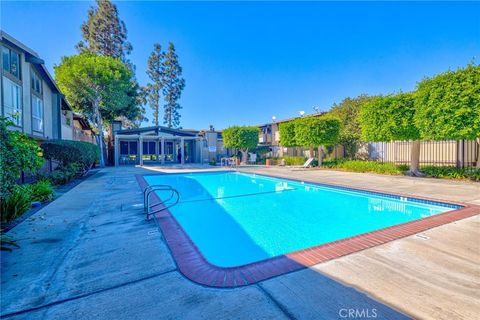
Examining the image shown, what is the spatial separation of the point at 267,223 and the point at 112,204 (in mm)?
4397

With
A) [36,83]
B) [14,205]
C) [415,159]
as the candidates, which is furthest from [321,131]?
[36,83]

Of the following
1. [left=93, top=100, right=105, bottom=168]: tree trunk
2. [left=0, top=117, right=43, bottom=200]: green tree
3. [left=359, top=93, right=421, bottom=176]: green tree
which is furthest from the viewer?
[left=93, top=100, right=105, bottom=168]: tree trunk

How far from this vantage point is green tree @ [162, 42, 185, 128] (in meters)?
33.8

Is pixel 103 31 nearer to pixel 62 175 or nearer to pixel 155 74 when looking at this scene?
pixel 155 74

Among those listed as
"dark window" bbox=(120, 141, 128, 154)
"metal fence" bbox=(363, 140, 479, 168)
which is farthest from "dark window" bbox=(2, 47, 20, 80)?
"metal fence" bbox=(363, 140, 479, 168)

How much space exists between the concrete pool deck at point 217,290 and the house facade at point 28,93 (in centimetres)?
769

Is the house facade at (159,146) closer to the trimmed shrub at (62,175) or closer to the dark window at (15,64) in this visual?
the dark window at (15,64)

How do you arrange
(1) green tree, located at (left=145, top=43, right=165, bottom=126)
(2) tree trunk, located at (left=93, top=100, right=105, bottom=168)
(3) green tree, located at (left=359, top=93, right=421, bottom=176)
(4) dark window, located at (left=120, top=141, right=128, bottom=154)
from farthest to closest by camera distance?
(1) green tree, located at (left=145, top=43, right=165, bottom=126) → (4) dark window, located at (left=120, top=141, right=128, bottom=154) → (2) tree trunk, located at (left=93, top=100, right=105, bottom=168) → (3) green tree, located at (left=359, top=93, right=421, bottom=176)

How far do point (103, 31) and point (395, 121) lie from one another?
101ft

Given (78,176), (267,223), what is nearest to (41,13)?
(78,176)

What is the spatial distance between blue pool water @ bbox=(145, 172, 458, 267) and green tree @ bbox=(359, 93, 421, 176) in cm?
577

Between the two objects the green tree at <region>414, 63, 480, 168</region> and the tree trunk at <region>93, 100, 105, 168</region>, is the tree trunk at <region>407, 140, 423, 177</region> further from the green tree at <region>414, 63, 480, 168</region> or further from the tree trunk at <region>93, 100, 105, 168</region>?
the tree trunk at <region>93, 100, 105, 168</region>

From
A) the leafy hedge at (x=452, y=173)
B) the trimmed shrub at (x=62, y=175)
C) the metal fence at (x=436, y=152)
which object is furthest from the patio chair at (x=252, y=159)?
the trimmed shrub at (x=62, y=175)

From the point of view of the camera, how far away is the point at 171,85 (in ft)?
112
